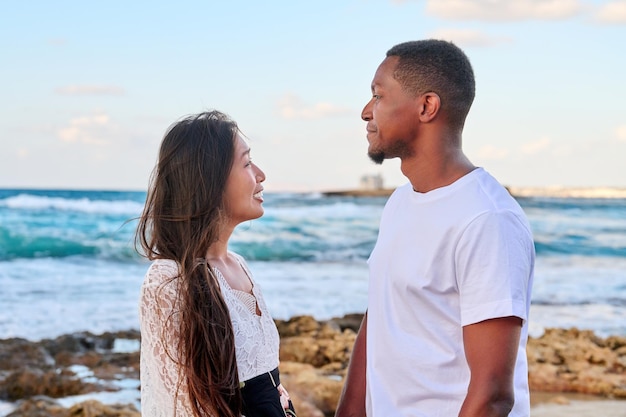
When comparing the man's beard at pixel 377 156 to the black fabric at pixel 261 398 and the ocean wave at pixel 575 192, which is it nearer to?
the black fabric at pixel 261 398

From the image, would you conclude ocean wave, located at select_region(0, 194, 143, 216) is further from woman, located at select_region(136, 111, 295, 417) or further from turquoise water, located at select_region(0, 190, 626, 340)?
woman, located at select_region(136, 111, 295, 417)

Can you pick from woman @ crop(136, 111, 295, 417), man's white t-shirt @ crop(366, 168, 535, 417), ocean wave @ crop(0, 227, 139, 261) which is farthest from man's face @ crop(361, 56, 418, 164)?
ocean wave @ crop(0, 227, 139, 261)

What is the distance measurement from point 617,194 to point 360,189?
15307 mm

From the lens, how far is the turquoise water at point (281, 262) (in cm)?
1129

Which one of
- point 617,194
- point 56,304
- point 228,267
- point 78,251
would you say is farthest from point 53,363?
point 617,194

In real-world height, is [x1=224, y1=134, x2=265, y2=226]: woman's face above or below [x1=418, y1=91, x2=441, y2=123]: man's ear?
below

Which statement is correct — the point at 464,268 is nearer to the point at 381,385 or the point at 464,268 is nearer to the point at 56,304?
the point at 381,385

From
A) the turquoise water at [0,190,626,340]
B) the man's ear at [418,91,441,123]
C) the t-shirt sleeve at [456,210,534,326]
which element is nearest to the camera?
the t-shirt sleeve at [456,210,534,326]

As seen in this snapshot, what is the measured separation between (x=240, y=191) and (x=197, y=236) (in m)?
0.19

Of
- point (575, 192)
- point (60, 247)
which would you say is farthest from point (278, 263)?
point (575, 192)

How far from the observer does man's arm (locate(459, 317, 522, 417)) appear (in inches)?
76.0

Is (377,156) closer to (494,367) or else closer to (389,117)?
(389,117)

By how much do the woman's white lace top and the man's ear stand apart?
Answer: 2.47ft

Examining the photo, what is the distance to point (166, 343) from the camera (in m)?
2.27
